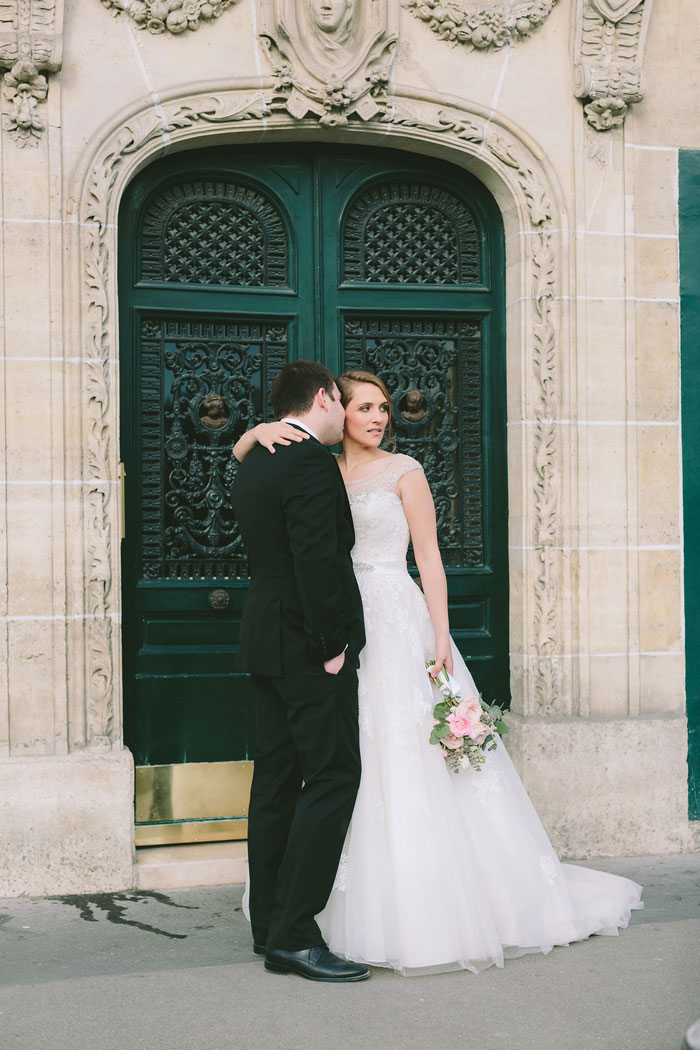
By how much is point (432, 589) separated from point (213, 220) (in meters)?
2.48

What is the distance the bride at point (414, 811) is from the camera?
463 cm

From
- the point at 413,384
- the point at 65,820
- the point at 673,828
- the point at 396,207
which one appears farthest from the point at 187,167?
the point at 673,828

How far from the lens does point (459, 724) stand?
4785 mm

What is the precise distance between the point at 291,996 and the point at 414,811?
815 millimetres

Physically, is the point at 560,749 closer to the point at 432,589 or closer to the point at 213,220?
the point at 432,589

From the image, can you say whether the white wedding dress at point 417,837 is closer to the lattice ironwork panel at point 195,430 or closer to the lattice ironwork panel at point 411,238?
the lattice ironwork panel at point 195,430

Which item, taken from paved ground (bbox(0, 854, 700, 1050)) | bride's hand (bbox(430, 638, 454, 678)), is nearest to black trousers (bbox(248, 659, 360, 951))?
paved ground (bbox(0, 854, 700, 1050))

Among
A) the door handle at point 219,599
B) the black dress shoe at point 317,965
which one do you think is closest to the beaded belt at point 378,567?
the door handle at point 219,599

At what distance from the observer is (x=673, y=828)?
6395 mm

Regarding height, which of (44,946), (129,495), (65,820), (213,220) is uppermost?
(213,220)

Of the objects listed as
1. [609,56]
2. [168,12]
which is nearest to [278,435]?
[168,12]

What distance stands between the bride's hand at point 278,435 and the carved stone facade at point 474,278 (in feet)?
4.55

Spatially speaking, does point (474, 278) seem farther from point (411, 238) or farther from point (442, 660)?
point (442, 660)

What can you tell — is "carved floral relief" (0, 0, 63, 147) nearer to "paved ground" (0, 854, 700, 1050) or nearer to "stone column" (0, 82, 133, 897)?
"stone column" (0, 82, 133, 897)
